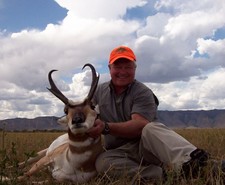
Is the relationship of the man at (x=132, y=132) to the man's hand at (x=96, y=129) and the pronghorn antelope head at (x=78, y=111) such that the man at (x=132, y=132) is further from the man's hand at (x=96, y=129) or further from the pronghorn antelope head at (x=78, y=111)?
the pronghorn antelope head at (x=78, y=111)

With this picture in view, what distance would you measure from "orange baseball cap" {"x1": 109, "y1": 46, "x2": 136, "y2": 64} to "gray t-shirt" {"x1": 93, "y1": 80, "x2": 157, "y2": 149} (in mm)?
409

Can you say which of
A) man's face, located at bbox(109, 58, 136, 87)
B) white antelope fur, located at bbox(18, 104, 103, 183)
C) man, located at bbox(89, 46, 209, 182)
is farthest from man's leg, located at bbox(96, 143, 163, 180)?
man's face, located at bbox(109, 58, 136, 87)

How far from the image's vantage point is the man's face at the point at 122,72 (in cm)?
658

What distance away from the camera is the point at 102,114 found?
266 inches

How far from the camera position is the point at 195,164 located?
17.5 feet

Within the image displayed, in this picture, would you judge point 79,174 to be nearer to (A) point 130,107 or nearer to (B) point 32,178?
(B) point 32,178

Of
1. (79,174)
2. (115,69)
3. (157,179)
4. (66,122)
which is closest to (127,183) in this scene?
(157,179)

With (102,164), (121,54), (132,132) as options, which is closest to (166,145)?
(132,132)

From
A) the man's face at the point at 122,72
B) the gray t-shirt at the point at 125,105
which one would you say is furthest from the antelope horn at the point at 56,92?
the man's face at the point at 122,72

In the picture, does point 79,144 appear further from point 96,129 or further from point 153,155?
point 153,155

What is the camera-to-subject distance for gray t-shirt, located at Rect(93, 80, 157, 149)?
643cm

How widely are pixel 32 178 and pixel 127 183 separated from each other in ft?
5.33

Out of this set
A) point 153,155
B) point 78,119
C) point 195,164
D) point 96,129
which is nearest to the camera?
point 195,164

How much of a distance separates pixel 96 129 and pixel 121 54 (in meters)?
1.41
